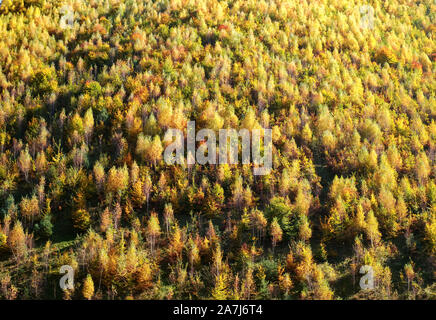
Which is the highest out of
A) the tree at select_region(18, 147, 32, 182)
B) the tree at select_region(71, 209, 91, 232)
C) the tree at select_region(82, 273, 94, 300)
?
the tree at select_region(18, 147, 32, 182)

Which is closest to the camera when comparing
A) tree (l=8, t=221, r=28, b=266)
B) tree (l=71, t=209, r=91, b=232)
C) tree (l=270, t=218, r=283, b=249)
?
tree (l=8, t=221, r=28, b=266)

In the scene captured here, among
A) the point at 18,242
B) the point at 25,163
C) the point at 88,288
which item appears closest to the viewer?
the point at 88,288

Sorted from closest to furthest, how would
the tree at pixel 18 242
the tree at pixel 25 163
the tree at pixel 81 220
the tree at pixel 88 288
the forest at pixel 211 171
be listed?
the tree at pixel 88 288 → the forest at pixel 211 171 → the tree at pixel 18 242 → the tree at pixel 81 220 → the tree at pixel 25 163

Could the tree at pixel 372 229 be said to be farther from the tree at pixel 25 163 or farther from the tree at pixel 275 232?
the tree at pixel 25 163

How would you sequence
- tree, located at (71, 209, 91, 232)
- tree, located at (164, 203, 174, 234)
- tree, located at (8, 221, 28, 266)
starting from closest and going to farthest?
Answer: tree, located at (8, 221, 28, 266) → tree, located at (71, 209, 91, 232) → tree, located at (164, 203, 174, 234)

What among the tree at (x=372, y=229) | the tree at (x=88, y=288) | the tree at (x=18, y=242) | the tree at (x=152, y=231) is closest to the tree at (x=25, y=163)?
the tree at (x=18, y=242)

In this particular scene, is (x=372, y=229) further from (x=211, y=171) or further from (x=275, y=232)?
(x=211, y=171)

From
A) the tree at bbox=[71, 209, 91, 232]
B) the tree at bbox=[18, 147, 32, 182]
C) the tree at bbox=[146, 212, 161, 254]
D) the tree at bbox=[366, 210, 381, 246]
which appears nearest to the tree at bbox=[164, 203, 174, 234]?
the tree at bbox=[146, 212, 161, 254]

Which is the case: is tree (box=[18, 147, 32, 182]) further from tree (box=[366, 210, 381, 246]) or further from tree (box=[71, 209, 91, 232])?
tree (box=[366, 210, 381, 246])

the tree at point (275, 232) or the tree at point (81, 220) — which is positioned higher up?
the tree at point (81, 220)

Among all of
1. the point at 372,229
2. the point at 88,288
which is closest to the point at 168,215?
the point at 88,288
